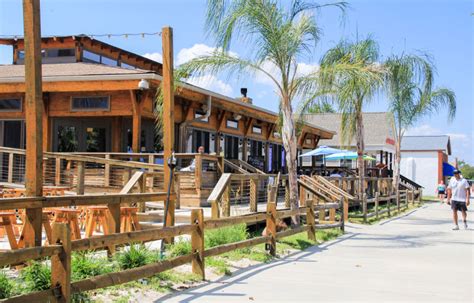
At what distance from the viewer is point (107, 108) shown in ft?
60.9

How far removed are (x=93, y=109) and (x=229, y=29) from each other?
7407mm

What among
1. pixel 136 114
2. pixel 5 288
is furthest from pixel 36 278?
pixel 136 114

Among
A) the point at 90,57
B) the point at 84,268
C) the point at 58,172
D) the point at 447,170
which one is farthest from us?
the point at 447,170

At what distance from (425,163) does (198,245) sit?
53515 mm

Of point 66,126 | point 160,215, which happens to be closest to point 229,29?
point 160,215

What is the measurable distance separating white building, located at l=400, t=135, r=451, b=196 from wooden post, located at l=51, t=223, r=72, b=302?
173ft

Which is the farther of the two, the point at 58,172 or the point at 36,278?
the point at 58,172

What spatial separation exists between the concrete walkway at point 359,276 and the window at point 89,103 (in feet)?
30.5

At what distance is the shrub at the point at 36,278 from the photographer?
19.7ft

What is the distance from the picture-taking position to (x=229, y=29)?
13.0 meters

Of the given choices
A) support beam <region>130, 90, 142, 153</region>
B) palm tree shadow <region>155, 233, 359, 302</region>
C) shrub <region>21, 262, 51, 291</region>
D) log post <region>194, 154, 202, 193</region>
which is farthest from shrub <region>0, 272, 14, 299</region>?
support beam <region>130, 90, 142, 153</region>

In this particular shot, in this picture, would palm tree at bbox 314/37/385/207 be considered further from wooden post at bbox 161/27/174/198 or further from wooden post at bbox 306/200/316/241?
wooden post at bbox 161/27/174/198

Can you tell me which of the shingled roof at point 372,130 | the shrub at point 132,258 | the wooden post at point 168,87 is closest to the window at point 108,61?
the wooden post at point 168,87

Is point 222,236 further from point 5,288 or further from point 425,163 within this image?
point 425,163
